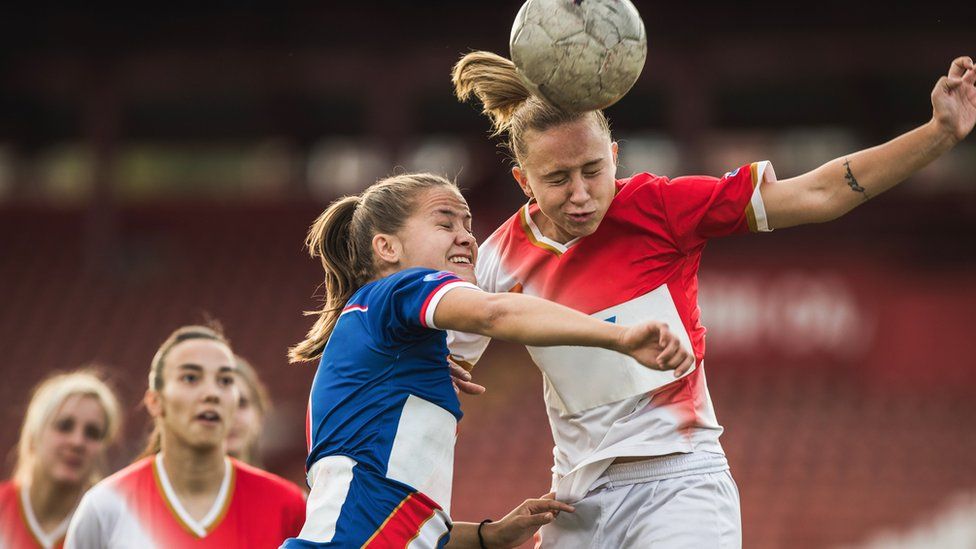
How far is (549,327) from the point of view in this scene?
2.85 metres

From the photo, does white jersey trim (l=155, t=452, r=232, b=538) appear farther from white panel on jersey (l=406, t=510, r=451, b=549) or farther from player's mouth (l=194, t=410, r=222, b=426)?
white panel on jersey (l=406, t=510, r=451, b=549)

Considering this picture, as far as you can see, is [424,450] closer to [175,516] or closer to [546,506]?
[546,506]

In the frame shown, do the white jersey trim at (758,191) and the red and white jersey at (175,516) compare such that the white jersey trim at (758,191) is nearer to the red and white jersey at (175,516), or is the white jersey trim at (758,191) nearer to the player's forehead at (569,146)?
the player's forehead at (569,146)

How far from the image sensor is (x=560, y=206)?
3625 millimetres

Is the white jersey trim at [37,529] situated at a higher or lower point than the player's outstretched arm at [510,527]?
higher

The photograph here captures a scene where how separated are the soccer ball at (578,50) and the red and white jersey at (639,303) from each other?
0.33 m

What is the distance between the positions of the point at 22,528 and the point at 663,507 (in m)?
2.92

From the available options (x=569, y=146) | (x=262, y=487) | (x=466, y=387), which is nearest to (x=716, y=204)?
(x=569, y=146)

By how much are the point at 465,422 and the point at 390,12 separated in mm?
5862

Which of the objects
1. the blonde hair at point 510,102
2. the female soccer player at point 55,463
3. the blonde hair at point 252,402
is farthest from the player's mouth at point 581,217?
the female soccer player at point 55,463

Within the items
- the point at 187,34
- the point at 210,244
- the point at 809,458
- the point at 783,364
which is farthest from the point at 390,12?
the point at 809,458

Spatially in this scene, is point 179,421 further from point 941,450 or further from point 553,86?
point 941,450

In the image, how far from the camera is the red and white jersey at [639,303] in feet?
11.7

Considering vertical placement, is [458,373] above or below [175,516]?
above
